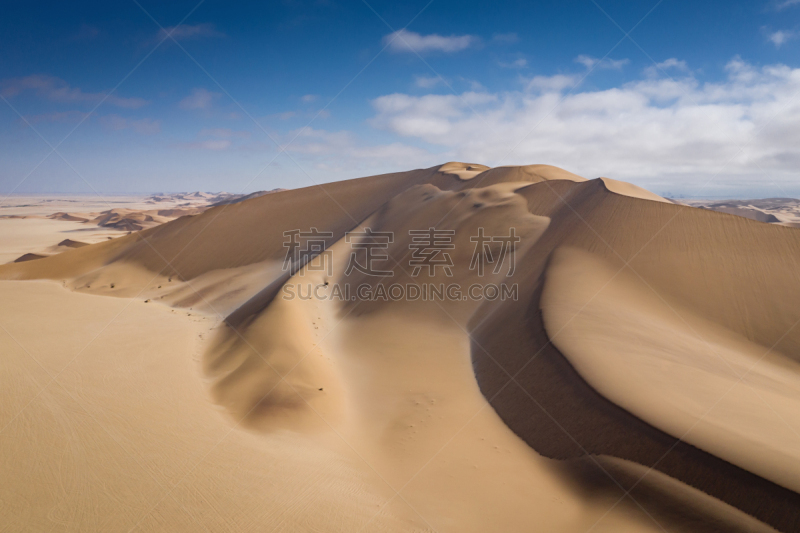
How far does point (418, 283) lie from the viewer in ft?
48.3

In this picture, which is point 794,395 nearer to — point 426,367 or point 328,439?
point 426,367

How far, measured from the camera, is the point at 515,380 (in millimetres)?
8461

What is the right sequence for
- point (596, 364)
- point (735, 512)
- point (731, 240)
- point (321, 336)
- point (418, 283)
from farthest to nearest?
point (418, 283), point (321, 336), point (731, 240), point (596, 364), point (735, 512)

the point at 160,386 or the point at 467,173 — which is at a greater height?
the point at 467,173

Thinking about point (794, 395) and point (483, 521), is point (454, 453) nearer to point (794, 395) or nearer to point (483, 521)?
point (483, 521)

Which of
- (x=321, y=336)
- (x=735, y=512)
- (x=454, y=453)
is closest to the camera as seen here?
(x=735, y=512)

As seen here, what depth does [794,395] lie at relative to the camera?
7.06 metres

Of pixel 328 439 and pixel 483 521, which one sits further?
pixel 328 439

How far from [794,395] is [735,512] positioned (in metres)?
4.10

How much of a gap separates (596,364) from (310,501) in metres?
5.37

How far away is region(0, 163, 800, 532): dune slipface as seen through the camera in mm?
5145

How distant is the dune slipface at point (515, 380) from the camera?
5145 mm

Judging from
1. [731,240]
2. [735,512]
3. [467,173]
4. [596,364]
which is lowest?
[735,512]

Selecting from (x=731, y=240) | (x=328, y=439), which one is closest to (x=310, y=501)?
(x=328, y=439)
